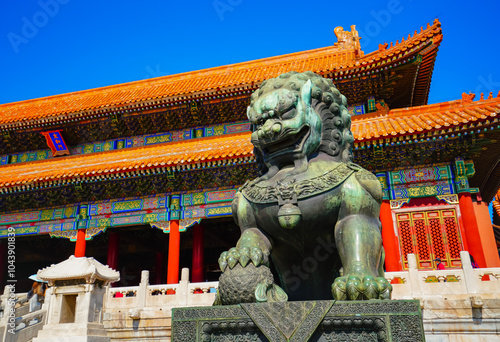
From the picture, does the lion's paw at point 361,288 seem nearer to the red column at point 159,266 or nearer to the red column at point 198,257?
the red column at point 198,257

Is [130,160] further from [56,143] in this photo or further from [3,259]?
[3,259]

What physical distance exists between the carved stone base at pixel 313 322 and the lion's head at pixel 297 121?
107 centimetres

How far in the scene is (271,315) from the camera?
7.16 ft

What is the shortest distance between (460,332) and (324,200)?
5617 millimetres

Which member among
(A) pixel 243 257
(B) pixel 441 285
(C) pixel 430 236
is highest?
(C) pixel 430 236

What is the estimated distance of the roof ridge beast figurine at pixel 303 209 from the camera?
2.43 meters

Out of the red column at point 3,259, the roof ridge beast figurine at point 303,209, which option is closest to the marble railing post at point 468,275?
the roof ridge beast figurine at point 303,209

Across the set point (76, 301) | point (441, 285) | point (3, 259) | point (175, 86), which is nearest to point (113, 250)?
point (3, 259)

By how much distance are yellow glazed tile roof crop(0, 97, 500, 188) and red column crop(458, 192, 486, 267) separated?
1914 millimetres

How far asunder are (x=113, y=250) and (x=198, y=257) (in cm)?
308

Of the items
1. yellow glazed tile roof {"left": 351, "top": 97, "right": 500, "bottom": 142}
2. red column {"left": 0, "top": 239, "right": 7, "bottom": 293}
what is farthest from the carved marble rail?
red column {"left": 0, "top": 239, "right": 7, "bottom": 293}

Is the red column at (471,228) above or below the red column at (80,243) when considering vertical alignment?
below

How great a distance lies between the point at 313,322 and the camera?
2.11 m

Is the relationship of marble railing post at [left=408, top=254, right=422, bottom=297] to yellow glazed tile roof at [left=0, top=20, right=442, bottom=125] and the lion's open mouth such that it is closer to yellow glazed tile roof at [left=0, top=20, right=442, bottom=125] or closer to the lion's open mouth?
the lion's open mouth
